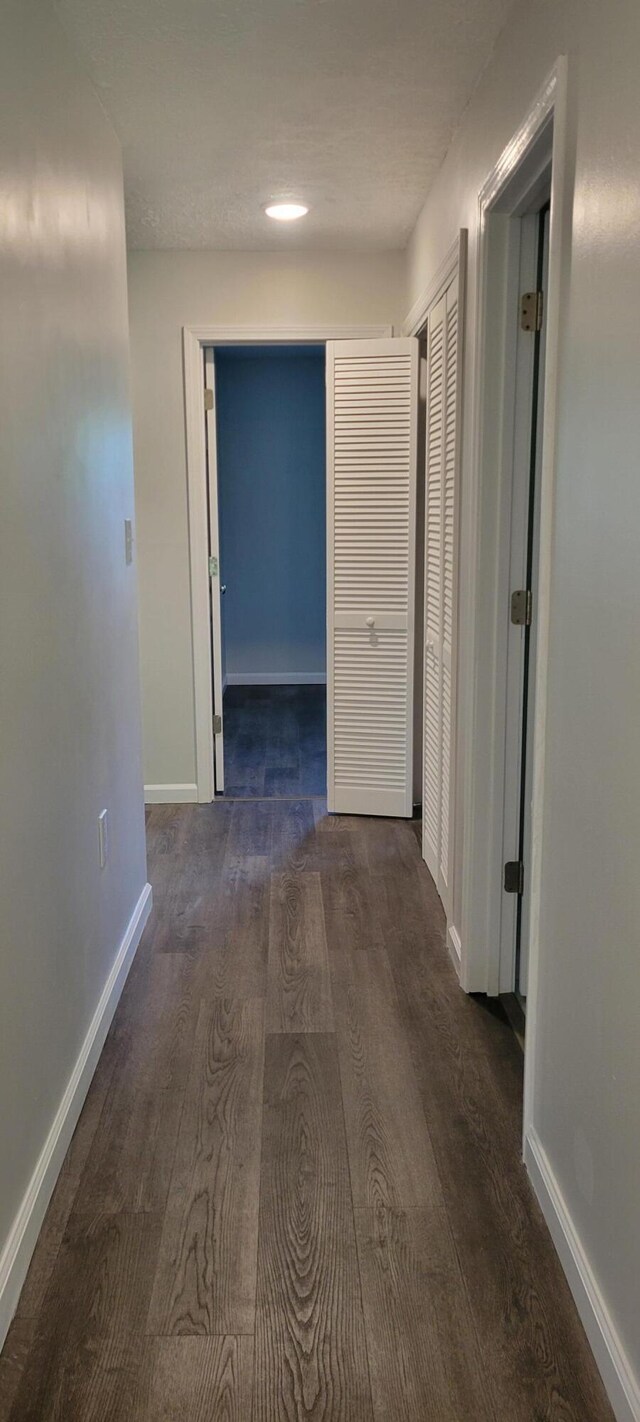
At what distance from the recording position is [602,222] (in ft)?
5.02

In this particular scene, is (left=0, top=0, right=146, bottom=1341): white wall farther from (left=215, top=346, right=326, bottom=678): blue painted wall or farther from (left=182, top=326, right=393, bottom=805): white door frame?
(left=215, top=346, right=326, bottom=678): blue painted wall

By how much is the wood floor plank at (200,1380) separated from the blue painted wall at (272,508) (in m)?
6.11

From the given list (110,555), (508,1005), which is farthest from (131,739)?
(508,1005)

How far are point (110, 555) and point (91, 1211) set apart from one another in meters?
1.58

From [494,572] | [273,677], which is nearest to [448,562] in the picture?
[494,572]

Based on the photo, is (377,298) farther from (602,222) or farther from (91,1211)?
(91,1211)

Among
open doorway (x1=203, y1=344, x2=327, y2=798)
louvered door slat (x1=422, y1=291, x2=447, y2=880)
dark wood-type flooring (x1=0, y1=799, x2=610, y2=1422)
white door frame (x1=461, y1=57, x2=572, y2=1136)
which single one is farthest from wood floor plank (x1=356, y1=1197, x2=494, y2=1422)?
open doorway (x1=203, y1=344, x2=327, y2=798)

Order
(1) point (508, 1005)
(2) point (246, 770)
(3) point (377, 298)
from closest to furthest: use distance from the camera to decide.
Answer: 1. (1) point (508, 1005)
2. (3) point (377, 298)
3. (2) point (246, 770)

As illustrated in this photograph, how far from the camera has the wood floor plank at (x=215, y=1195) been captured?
1.72m

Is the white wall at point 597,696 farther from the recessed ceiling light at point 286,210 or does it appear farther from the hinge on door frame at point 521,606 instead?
the recessed ceiling light at point 286,210

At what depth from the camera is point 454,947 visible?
3000 mm

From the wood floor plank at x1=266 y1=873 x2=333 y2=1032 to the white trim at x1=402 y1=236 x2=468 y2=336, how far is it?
5.97 feet

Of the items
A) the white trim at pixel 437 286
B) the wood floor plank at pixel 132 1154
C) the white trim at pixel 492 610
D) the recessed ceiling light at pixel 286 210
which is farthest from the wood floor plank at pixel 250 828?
the recessed ceiling light at pixel 286 210

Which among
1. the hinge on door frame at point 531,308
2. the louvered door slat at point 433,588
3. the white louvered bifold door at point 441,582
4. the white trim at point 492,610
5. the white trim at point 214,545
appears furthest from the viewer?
the white trim at point 214,545
